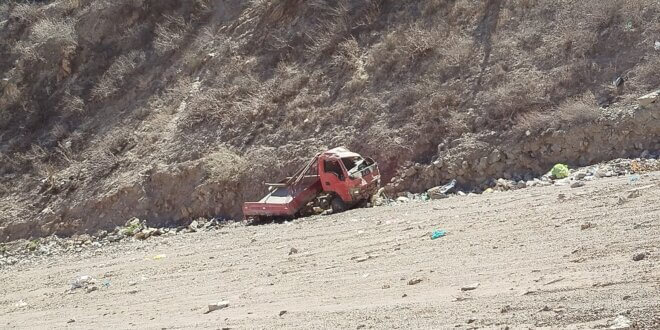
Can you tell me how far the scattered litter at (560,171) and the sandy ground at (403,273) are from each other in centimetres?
164

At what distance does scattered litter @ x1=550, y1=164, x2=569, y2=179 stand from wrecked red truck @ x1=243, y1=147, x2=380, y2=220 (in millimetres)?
3494

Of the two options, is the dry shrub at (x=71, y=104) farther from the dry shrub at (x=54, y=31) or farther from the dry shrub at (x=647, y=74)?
the dry shrub at (x=647, y=74)

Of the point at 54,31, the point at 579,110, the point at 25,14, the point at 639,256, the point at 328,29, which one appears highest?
the point at 25,14

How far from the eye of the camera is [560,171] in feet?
47.7

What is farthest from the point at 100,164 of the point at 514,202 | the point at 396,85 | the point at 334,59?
the point at 514,202

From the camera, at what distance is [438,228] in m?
11.3

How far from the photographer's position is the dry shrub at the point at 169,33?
80.3ft

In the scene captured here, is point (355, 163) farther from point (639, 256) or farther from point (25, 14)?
point (25, 14)

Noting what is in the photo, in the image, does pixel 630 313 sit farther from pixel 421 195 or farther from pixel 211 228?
pixel 211 228

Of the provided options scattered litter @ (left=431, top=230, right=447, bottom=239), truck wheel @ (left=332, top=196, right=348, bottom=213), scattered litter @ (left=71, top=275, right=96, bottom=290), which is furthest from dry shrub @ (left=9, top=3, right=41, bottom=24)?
scattered litter @ (left=431, top=230, right=447, bottom=239)

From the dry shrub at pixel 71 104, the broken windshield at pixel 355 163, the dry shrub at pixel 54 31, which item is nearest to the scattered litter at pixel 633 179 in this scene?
the broken windshield at pixel 355 163

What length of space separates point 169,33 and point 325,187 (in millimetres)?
10899

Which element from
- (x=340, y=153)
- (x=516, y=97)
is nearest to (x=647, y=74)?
(x=516, y=97)

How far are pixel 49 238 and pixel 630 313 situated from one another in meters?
17.9
